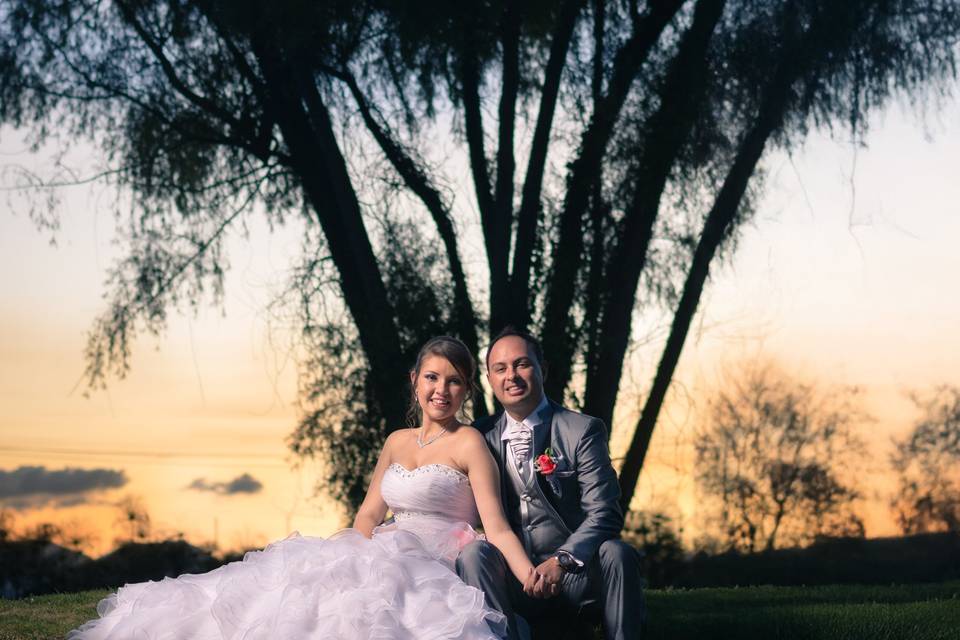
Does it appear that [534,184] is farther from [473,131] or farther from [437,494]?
[437,494]

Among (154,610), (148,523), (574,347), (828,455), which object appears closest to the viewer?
(154,610)

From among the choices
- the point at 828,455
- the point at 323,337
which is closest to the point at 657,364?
the point at 323,337

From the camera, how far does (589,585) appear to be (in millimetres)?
4352

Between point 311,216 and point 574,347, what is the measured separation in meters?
2.84

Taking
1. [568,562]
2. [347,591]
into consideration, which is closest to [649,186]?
[568,562]

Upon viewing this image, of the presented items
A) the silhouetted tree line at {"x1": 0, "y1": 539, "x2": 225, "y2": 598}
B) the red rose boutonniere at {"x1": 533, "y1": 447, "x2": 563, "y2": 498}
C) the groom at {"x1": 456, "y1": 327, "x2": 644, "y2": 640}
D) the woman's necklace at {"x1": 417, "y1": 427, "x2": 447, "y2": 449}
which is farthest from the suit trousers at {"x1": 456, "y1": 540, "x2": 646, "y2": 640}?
the silhouetted tree line at {"x1": 0, "y1": 539, "x2": 225, "y2": 598}

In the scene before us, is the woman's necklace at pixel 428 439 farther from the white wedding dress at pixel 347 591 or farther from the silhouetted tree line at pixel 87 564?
the silhouetted tree line at pixel 87 564

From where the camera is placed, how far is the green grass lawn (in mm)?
6516

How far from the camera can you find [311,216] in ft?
32.9

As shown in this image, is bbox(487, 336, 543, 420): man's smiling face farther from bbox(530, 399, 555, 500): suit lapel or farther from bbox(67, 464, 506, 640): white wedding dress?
bbox(67, 464, 506, 640): white wedding dress

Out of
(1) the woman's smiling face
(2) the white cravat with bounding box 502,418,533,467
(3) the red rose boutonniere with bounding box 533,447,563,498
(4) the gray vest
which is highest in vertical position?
(1) the woman's smiling face

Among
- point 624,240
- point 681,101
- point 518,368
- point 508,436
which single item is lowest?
point 508,436

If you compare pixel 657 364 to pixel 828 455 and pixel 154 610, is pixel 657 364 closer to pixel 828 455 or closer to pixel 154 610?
pixel 828 455

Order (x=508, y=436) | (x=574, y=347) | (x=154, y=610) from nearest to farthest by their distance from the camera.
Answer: (x=154, y=610), (x=508, y=436), (x=574, y=347)
